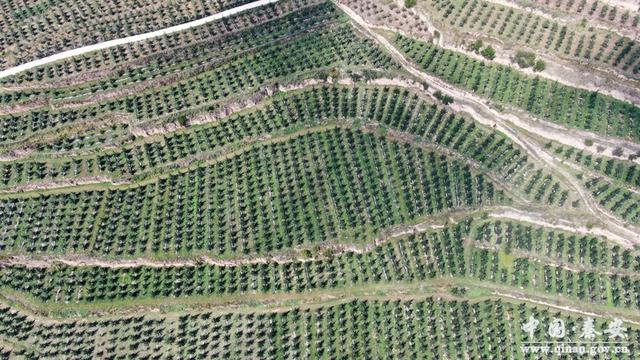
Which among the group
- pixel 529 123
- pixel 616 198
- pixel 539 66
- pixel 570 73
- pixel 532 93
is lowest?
pixel 616 198

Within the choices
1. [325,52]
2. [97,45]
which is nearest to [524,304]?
[325,52]

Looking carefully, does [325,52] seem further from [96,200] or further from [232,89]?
[96,200]

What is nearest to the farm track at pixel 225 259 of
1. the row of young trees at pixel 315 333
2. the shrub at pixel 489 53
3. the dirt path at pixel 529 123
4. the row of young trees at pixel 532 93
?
the row of young trees at pixel 315 333

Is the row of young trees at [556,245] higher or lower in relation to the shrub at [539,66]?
lower

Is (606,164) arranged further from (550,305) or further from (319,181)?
(319,181)

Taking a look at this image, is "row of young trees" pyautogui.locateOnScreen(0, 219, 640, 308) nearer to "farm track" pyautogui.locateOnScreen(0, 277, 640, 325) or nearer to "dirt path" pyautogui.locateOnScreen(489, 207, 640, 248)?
"farm track" pyautogui.locateOnScreen(0, 277, 640, 325)

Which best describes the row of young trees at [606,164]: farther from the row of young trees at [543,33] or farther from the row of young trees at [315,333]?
the row of young trees at [315,333]

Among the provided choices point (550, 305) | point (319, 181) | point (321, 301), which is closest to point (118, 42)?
point (319, 181)
